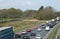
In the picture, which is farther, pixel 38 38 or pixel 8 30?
pixel 38 38

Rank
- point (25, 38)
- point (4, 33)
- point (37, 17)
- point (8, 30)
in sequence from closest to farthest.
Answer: point (4, 33) < point (8, 30) < point (25, 38) < point (37, 17)

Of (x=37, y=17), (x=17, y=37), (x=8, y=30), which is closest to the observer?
(x=8, y=30)

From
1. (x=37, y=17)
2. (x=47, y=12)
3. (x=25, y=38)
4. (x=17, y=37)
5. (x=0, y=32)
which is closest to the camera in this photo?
(x=0, y=32)

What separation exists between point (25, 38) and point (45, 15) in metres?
135

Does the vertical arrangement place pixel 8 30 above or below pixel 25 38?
above

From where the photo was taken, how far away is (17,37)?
45.6 m

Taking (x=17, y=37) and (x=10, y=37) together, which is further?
(x=17, y=37)

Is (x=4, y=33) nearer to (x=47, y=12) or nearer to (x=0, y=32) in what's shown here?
(x=0, y=32)

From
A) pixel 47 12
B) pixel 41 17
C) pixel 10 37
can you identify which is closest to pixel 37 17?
pixel 41 17

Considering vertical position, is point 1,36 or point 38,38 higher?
point 1,36

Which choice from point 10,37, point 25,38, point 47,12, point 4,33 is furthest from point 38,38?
point 47,12

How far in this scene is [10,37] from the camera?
28.5 metres

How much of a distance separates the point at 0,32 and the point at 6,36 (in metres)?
2.85

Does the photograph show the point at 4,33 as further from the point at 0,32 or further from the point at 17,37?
the point at 17,37
